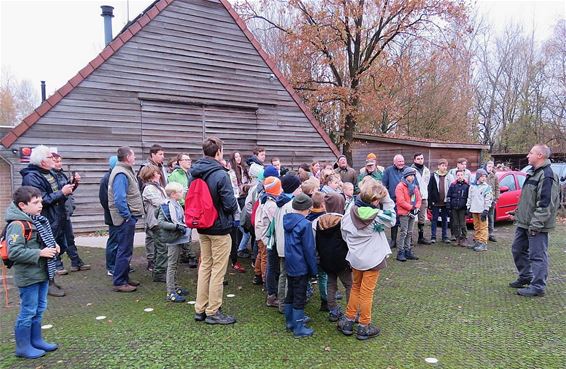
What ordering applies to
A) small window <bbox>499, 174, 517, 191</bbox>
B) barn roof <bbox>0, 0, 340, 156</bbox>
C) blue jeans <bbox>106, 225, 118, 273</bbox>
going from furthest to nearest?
1. small window <bbox>499, 174, 517, 191</bbox>
2. barn roof <bbox>0, 0, 340, 156</bbox>
3. blue jeans <bbox>106, 225, 118, 273</bbox>

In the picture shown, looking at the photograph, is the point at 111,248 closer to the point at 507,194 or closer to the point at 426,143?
the point at 507,194

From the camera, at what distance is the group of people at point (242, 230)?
→ 3832 millimetres

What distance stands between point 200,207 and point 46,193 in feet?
9.25

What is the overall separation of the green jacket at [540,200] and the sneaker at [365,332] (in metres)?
2.94

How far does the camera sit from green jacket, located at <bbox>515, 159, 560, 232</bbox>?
17.9ft

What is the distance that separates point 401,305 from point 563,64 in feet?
90.5

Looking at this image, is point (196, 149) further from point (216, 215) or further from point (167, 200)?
point (216, 215)

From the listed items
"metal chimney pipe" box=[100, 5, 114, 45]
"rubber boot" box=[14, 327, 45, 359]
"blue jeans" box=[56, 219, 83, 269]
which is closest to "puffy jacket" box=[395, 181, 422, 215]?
"blue jeans" box=[56, 219, 83, 269]

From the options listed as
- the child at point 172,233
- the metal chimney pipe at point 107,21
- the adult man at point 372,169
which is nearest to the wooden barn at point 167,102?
the metal chimney pipe at point 107,21

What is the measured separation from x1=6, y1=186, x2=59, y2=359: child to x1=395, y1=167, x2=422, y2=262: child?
577 cm

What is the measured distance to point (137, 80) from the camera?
1047 cm

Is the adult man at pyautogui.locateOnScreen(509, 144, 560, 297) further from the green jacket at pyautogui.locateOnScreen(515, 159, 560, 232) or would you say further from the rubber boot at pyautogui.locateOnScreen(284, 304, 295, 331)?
the rubber boot at pyautogui.locateOnScreen(284, 304, 295, 331)

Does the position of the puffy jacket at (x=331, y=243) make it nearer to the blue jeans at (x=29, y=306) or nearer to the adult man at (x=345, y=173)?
the blue jeans at (x=29, y=306)

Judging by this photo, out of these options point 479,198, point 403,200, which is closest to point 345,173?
point 403,200
